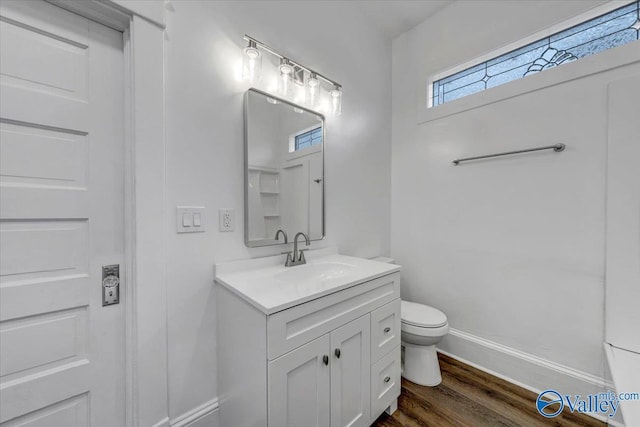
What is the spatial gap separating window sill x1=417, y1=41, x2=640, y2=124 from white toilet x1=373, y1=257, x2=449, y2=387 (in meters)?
1.64

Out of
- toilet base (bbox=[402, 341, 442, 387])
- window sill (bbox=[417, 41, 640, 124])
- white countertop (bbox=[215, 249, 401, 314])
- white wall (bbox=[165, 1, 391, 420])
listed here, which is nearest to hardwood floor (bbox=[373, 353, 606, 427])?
toilet base (bbox=[402, 341, 442, 387])

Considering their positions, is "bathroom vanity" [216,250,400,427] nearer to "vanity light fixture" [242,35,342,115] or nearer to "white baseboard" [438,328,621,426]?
"white baseboard" [438,328,621,426]

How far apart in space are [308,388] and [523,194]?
6.00ft

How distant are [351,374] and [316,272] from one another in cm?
56

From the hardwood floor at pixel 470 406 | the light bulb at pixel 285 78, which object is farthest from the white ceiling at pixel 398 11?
the hardwood floor at pixel 470 406

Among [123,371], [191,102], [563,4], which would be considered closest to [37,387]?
[123,371]

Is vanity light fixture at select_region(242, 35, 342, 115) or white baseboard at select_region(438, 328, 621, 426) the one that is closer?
vanity light fixture at select_region(242, 35, 342, 115)

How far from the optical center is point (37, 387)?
89 centimetres

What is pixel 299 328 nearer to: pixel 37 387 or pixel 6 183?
pixel 37 387

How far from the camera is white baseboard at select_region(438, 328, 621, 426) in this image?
4.78 ft

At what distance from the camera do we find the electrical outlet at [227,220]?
4.23ft

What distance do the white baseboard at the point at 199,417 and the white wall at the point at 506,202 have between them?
70.9 inches

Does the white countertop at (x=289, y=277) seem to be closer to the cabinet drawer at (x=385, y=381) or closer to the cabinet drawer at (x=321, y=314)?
the cabinet drawer at (x=321, y=314)

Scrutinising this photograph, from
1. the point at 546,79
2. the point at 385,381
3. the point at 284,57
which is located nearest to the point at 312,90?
the point at 284,57
